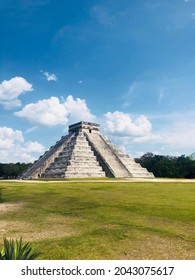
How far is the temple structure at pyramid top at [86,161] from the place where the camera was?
2199 inches

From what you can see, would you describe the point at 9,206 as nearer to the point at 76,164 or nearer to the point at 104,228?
the point at 104,228

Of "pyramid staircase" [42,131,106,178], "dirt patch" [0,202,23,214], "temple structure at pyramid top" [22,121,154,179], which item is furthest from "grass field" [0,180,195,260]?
"temple structure at pyramid top" [22,121,154,179]

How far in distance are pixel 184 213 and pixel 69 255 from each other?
7746 millimetres

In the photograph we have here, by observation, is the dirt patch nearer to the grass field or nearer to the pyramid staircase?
the grass field

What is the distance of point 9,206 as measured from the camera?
59.4 feet

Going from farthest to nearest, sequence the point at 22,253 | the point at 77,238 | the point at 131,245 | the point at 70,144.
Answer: the point at 70,144 → the point at 77,238 → the point at 131,245 → the point at 22,253

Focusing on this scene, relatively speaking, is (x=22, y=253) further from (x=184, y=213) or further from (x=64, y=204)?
(x=64, y=204)

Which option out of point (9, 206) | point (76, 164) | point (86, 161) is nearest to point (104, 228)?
point (9, 206)

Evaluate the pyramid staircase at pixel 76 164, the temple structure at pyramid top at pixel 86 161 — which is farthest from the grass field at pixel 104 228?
the temple structure at pyramid top at pixel 86 161

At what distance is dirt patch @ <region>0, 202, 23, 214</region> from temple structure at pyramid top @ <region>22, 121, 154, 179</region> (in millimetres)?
33027

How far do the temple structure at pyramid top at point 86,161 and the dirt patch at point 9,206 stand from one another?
33.0 meters

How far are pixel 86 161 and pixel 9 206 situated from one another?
40.6m

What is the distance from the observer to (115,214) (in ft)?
47.8
